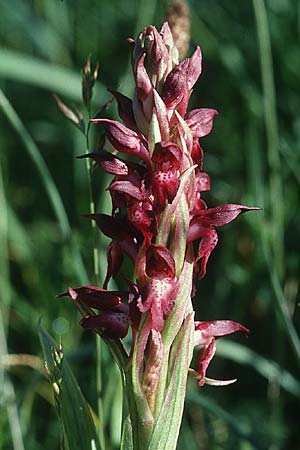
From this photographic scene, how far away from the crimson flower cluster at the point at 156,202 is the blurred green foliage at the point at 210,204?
18.6 inches

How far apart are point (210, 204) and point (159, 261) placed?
1746 millimetres

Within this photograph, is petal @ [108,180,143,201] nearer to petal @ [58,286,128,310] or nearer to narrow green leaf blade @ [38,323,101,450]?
petal @ [58,286,128,310]

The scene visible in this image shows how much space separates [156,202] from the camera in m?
1.32

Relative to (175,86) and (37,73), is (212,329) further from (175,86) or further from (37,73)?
(37,73)

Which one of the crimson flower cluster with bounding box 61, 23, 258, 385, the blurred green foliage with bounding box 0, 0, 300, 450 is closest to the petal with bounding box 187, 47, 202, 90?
the crimson flower cluster with bounding box 61, 23, 258, 385

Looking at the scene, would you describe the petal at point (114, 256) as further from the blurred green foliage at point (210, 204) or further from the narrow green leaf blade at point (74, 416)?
the blurred green foliage at point (210, 204)

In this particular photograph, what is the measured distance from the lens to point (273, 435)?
80.0 inches

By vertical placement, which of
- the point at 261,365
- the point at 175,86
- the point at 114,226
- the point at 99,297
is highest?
the point at 175,86

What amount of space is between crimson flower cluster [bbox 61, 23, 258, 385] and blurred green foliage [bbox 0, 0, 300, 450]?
472 millimetres

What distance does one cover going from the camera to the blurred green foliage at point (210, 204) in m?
2.04

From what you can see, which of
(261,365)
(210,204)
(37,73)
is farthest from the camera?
(210,204)

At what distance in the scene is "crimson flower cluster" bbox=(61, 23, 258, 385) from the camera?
132cm

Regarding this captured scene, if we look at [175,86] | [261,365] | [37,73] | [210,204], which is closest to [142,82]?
[175,86]

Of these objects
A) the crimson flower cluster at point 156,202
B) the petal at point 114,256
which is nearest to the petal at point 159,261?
the crimson flower cluster at point 156,202
